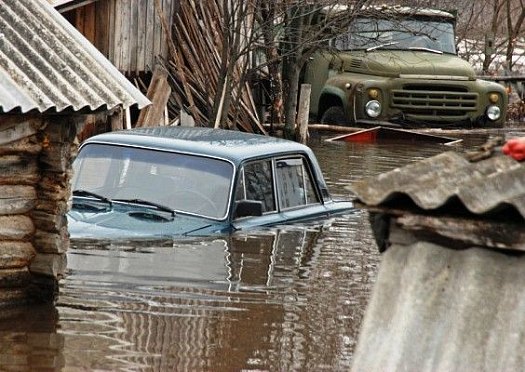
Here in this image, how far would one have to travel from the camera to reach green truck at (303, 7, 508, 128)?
2205 centimetres

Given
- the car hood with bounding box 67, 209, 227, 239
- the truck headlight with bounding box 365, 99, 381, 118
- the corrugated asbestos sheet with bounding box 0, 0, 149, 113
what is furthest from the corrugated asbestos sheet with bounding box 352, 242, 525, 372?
the truck headlight with bounding box 365, 99, 381, 118

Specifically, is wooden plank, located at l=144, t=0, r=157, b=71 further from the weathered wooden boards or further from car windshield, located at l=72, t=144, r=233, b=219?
the weathered wooden boards

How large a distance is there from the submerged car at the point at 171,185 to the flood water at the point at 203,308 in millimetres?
227

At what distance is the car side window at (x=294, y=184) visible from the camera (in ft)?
35.3

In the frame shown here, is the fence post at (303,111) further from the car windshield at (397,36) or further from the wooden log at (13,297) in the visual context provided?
the wooden log at (13,297)

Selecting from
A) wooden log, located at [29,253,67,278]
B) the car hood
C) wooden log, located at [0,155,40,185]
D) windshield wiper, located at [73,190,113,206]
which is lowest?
the car hood

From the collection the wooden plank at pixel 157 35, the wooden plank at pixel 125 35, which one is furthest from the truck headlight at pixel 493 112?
the wooden plank at pixel 125 35

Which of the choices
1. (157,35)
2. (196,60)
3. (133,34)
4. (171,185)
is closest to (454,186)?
(171,185)

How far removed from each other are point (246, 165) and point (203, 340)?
121 inches

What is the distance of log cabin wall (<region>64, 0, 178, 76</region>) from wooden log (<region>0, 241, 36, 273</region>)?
1030 centimetres

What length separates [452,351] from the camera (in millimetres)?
3869

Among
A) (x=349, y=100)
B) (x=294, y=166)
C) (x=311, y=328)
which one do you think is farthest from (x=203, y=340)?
(x=349, y=100)

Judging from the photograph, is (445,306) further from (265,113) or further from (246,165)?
(265,113)

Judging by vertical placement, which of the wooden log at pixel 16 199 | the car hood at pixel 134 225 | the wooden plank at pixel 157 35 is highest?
the wooden plank at pixel 157 35
